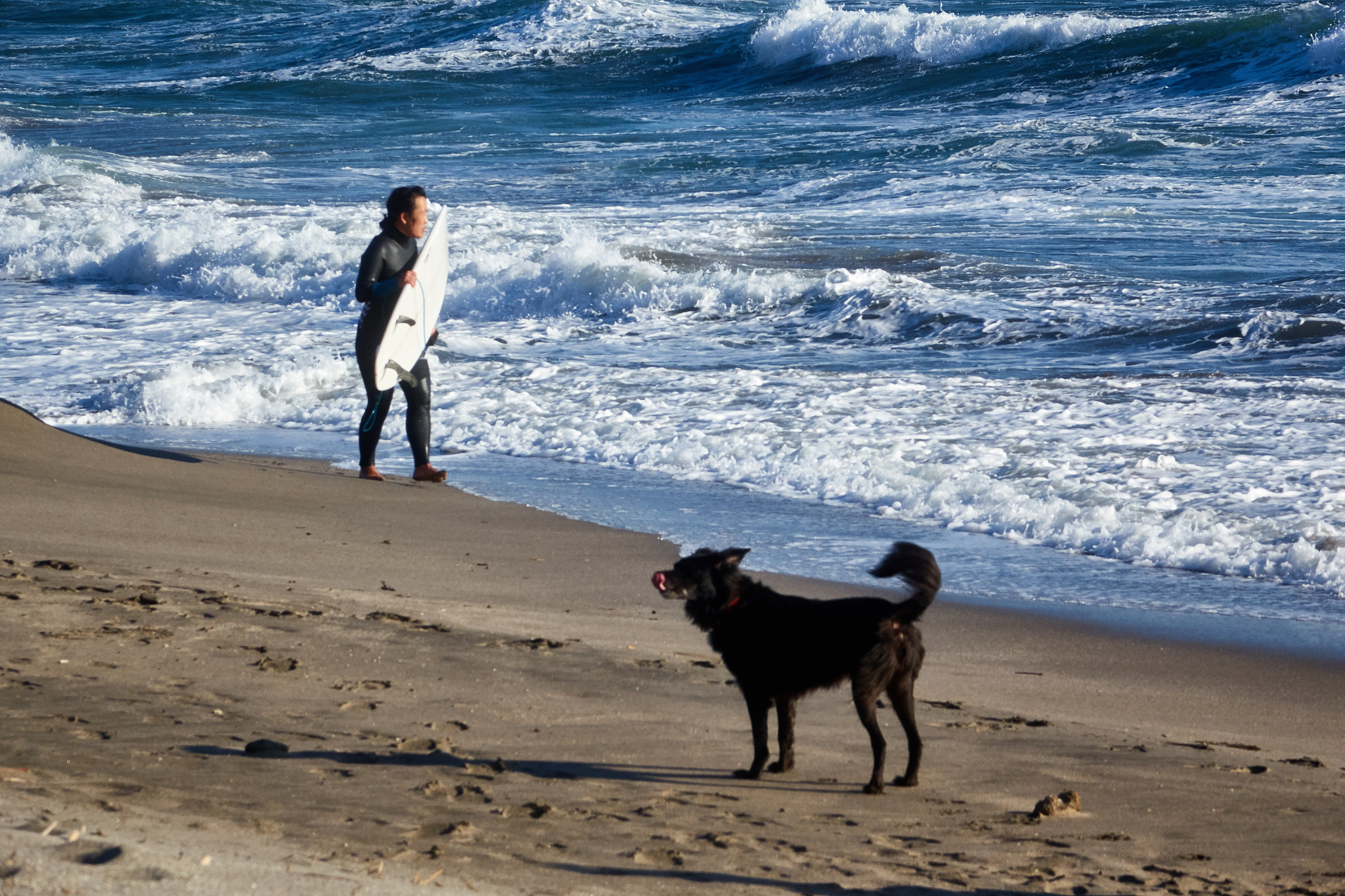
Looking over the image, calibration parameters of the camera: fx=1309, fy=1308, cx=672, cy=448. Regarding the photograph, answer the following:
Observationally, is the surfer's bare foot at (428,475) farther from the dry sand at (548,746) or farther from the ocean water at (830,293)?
the dry sand at (548,746)

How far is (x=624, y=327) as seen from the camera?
1197 centimetres

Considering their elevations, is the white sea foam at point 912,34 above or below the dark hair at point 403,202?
above

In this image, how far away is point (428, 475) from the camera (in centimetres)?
716

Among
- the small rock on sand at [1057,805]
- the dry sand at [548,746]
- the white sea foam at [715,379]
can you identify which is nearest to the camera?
the dry sand at [548,746]

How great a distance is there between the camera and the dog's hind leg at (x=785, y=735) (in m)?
3.27

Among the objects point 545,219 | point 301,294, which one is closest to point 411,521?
point 301,294

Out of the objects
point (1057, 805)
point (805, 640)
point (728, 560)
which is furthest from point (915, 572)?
point (1057, 805)

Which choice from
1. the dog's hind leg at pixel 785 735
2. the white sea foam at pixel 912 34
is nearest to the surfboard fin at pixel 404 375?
the dog's hind leg at pixel 785 735

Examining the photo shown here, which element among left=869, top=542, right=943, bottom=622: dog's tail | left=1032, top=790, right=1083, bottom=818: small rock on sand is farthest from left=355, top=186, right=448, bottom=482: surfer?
left=1032, top=790, right=1083, bottom=818: small rock on sand

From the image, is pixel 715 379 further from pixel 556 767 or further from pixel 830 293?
pixel 556 767

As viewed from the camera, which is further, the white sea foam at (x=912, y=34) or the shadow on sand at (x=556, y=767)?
the white sea foam at (x=912, y=34)

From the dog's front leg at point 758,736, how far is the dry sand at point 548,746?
53 mm

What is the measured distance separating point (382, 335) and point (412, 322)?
0.21m

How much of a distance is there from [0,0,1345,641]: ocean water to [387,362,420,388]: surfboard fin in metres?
0.70
